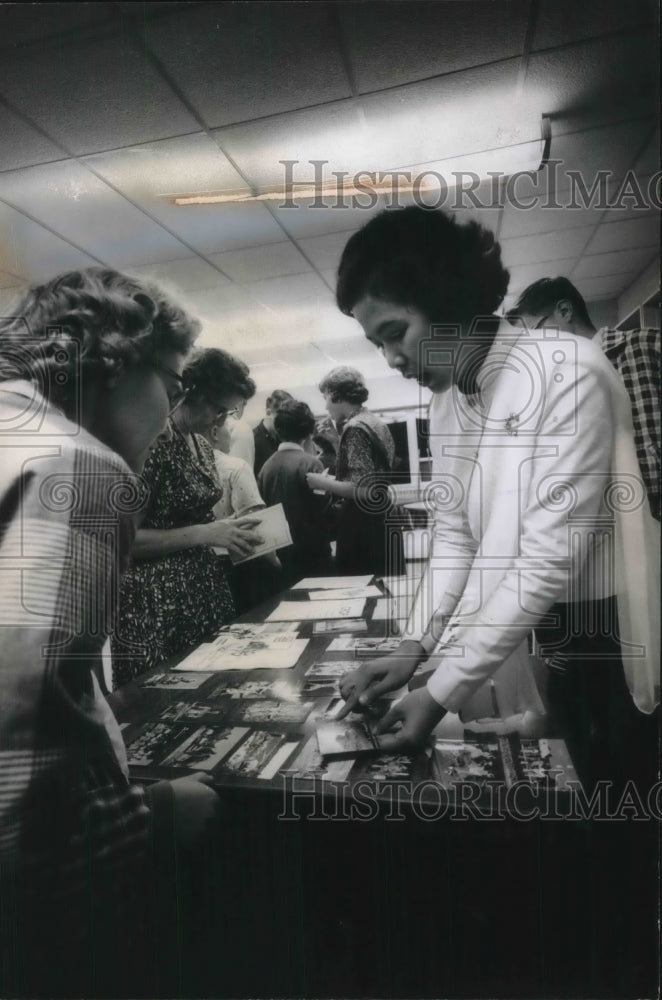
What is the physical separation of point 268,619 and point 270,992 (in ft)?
3.31

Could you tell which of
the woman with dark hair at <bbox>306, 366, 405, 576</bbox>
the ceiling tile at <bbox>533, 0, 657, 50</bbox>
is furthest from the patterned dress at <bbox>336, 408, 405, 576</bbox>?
the ceiling tile at <bbox>533, 0, 657, 50</bbox>

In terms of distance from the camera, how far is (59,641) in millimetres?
1646

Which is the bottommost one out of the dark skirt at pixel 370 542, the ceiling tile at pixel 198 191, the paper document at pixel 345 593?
the paper document at pixel 345 593

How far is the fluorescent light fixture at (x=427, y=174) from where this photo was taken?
5.09 feet

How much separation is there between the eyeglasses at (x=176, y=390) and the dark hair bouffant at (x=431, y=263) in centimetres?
54

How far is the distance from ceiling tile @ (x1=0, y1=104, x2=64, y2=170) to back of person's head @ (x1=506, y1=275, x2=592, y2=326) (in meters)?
1.29

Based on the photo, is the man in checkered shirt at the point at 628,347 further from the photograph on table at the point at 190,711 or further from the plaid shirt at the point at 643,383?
the photograph on table at the point at 190,711

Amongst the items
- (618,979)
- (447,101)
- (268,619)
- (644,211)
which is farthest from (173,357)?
(618,979)

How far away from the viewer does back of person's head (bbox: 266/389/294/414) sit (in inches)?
63.2

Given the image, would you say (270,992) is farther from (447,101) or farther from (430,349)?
(447,101)

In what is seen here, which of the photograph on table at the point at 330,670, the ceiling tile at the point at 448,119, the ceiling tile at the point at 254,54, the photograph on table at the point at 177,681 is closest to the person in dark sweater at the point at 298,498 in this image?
the photograph on table at the point at 330,670

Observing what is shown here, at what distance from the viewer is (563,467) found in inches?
60.4

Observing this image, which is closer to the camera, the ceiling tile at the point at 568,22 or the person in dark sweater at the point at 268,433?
the ceiling tile at the point at 568,22

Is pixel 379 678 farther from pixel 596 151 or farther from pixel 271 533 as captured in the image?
pixel 596 151
